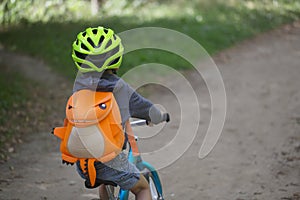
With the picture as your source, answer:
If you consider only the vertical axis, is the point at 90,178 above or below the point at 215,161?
above

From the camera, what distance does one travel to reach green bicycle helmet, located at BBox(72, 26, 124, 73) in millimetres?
3508

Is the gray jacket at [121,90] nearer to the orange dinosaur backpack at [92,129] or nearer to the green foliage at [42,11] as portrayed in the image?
the orange dinosaur backpack at [92,129]

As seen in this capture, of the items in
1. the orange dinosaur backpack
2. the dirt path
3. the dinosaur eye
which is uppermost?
the dinosaur eye

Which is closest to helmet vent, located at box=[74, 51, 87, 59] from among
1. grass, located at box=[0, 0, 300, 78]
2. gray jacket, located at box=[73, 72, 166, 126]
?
gray jacket, located at box=[73, 72, 166, 126]

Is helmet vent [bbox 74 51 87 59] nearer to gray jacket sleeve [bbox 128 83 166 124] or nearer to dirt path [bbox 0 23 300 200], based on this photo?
gray jacket sleeve [bbox 128 83 166 124]

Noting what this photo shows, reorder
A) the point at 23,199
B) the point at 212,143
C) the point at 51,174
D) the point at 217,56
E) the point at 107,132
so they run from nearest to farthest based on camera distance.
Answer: the point at 107,132 < the point at 23,199 < the point at 51,174 < the point at 212,143 < the point at 217,56

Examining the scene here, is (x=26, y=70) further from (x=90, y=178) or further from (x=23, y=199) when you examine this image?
(x=90, y=178)

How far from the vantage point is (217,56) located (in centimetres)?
1223

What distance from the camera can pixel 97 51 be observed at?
3496 mm

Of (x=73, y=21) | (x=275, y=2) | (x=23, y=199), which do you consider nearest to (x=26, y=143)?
(x=23, y=199)

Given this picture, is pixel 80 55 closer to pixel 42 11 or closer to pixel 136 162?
pixel 136 162

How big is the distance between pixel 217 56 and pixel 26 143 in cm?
606

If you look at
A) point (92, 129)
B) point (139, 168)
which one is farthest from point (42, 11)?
point (92, 129)

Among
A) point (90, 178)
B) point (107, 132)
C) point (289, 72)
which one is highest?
point (107, 132)
